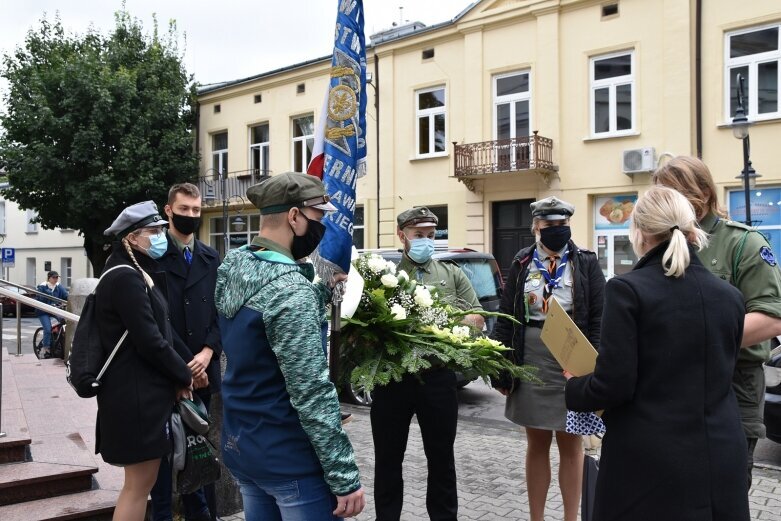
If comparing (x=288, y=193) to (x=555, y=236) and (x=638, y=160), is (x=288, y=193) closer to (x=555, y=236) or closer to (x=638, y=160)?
(x=555, y=236)

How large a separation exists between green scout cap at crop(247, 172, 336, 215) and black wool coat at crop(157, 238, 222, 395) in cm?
197

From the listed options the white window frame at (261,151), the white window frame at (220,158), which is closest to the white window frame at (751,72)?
the white window frame at (261,151)

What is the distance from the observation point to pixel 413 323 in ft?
11.9

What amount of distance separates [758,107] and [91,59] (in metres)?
21.1

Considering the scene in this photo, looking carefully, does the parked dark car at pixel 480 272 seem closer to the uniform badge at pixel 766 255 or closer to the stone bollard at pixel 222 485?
the stone bollard at pixel 222 485

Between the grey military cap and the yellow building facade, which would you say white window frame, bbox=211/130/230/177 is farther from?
the grey military cap

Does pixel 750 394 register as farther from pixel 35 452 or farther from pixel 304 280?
pixel 35 452

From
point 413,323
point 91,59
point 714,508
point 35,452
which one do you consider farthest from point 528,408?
point 91,59

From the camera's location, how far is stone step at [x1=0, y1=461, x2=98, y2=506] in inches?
171

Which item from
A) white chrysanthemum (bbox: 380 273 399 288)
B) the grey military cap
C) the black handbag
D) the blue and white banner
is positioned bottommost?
the black handbag

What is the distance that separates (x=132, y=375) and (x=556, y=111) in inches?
622

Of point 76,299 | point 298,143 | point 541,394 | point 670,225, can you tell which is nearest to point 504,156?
point 298,143

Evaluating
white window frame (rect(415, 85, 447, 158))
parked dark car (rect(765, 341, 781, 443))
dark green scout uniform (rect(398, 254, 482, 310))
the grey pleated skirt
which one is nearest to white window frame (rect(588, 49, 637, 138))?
white window frame (rect(415, 85, 447, 158))

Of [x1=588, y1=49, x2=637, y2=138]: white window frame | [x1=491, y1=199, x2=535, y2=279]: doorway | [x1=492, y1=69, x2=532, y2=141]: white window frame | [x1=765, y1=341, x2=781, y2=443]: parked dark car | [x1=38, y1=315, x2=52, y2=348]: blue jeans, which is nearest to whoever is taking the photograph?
[x1=765, y1=341, x2=781, y2=443]: parked dark car
